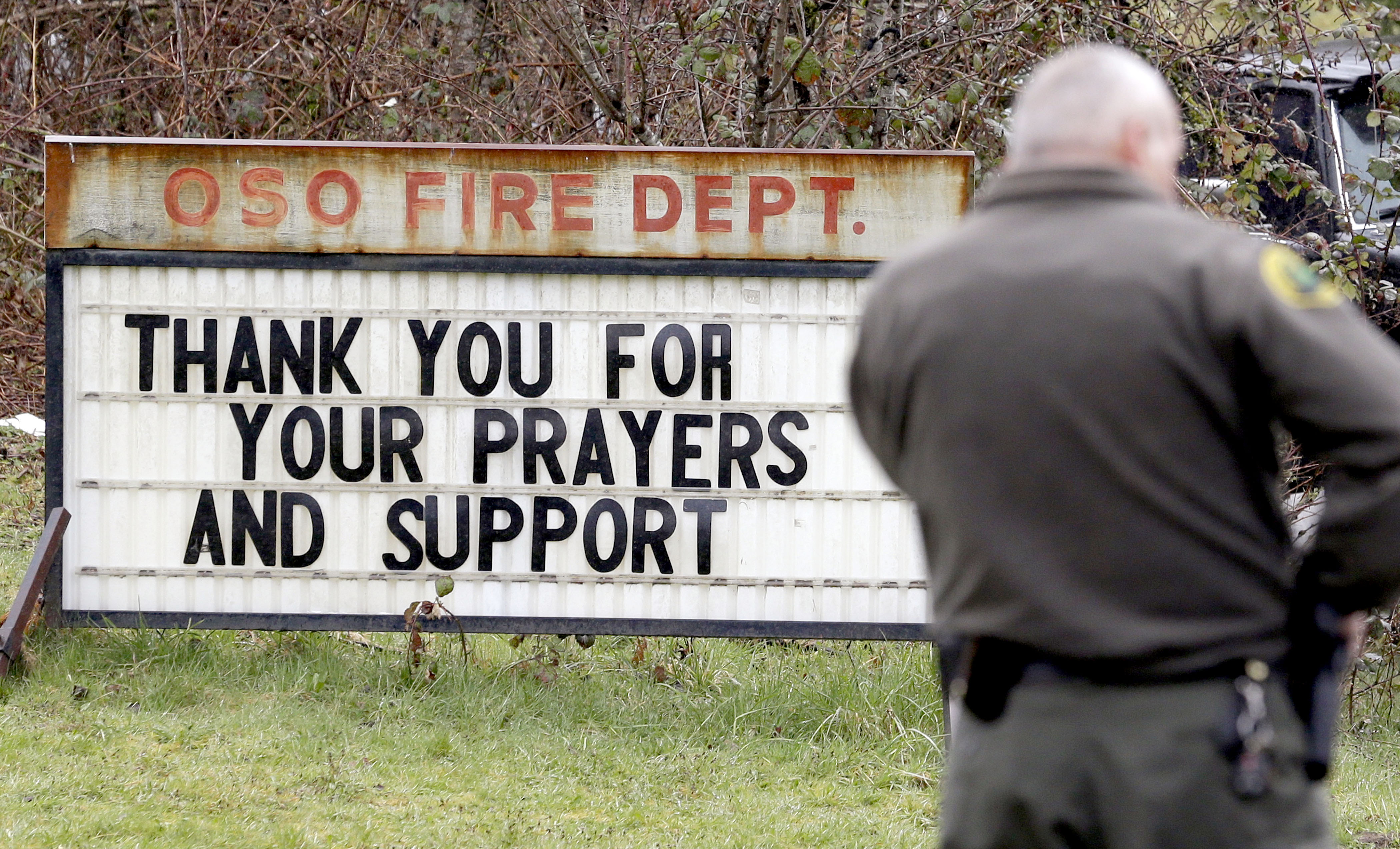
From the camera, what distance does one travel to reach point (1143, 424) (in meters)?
2.08

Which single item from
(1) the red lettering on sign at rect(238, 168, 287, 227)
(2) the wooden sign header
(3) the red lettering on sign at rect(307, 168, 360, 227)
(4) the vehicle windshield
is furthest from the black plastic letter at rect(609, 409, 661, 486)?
(4) the vehicle windshield

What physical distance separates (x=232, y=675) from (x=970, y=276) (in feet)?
15.4

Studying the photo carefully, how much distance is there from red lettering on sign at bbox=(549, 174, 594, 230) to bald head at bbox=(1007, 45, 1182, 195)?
3.68 meters

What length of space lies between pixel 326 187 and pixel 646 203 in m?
1.29

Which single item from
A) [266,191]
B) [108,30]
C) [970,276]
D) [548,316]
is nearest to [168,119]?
[108,30]

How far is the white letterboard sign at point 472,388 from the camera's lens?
5805mm

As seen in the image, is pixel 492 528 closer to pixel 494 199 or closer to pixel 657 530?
pixel 657 530

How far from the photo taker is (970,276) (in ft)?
7.14

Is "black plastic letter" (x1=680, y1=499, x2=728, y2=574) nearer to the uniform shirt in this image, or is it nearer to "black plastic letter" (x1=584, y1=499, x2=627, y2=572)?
"black plastic letter" (x1=584, y1=499, x2=627, y2=572)

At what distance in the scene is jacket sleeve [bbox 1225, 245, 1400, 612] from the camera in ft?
6.52

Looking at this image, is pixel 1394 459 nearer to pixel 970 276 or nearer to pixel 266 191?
pixel 970 276

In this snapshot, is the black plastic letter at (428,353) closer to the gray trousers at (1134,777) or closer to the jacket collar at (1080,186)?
the jacket collar at (1080,186)

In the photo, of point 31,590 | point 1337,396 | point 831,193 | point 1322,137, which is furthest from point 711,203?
point 1322,137

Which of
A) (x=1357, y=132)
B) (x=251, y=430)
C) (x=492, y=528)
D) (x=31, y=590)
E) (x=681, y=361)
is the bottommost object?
(x=31, y=590)
